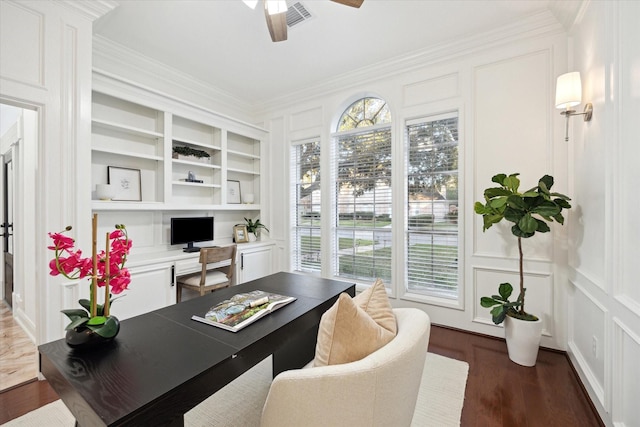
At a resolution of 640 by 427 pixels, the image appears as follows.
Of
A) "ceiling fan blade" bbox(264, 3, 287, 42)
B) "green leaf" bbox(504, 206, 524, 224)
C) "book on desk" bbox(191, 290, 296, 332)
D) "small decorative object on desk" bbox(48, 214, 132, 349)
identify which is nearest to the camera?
"small decorative object on desk" bbox(48, 214, 132, 349)

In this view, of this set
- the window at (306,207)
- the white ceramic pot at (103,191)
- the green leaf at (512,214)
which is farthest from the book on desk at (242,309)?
the window at (306,207)

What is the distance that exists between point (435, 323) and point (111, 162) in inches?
156

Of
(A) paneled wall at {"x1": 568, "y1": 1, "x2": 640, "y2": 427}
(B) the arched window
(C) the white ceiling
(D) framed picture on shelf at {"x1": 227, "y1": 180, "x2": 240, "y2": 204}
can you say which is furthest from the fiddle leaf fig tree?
(D) framed picture on shelf at {"x1": 227, "y1": 180, "x2": 240, "y2": 204}

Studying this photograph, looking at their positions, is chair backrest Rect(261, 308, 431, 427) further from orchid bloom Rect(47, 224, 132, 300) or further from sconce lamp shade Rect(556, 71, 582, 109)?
sconce lamp shade Rect(556, 71, 582, 109)

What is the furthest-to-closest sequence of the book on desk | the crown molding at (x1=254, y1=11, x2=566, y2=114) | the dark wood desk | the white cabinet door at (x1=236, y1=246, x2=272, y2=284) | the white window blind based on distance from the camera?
1. the white cabinet door at (x1=236, y1=246, x2=272, y2=284)
2. the white window blind
3. the crown molding at (x1=254, y1=11, x2=566, y2=114)
4. the book on desk
5. the dark wood desk

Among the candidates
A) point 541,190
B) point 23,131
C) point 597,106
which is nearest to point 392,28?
point 597,106

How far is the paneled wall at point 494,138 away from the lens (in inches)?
98.3

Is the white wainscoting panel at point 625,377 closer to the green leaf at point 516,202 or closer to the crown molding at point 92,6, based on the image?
the green leaf at point 516,202

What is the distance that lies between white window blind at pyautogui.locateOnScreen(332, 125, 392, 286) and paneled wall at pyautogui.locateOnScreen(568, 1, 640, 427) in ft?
5.83

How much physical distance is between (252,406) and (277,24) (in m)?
2.65

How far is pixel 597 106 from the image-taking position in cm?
186

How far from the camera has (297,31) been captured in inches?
106

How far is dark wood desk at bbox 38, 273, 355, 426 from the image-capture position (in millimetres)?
839

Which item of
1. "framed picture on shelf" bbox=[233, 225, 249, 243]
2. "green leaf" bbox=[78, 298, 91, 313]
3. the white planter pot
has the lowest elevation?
the white planter pot
